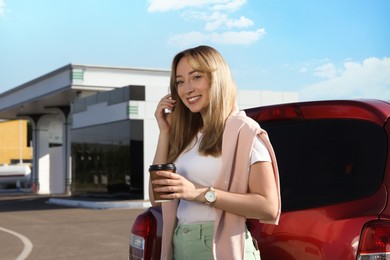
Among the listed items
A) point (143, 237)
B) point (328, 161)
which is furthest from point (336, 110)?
point (143, 237)

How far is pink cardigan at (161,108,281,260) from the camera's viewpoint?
2172 millimetres

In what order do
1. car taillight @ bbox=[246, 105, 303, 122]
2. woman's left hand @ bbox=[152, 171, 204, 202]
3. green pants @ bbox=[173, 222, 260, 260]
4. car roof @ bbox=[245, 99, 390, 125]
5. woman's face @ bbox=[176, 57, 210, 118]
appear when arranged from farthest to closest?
car taillight @ bbox=[246, 105, 303, 122] → car roof @ bbox=[245, 99, 390, 125] → woman's face @ bbox=[176, 57, 210, 118] → green pants @ bbox=[173, 222, 260, 260] → woman's left hand @ bbox=[152, 171, 204, 202]

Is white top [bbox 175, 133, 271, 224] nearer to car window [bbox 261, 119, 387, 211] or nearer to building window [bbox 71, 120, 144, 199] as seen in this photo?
car window [bbox 261, 119, 387, 211]

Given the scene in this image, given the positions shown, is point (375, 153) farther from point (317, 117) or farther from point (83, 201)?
point (83, 201)

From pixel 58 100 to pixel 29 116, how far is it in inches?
315

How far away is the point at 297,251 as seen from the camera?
2379 mm

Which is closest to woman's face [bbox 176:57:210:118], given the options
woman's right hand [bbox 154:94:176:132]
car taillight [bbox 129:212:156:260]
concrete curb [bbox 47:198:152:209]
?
woman's right hand [bbox 154:94:176:132]

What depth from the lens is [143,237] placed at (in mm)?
2865

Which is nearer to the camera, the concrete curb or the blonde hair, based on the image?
the blonde hair

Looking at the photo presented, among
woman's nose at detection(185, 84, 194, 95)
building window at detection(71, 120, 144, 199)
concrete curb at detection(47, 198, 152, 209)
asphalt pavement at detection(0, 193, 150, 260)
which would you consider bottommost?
concrete curb at detection(47, 198, 152, 209)

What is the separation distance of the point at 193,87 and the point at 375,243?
37.3 inches

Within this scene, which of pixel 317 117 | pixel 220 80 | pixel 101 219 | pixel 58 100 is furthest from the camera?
pixel 58 100

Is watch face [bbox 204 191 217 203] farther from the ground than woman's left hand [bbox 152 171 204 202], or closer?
closer

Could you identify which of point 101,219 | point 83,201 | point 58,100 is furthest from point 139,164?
point 58,100
